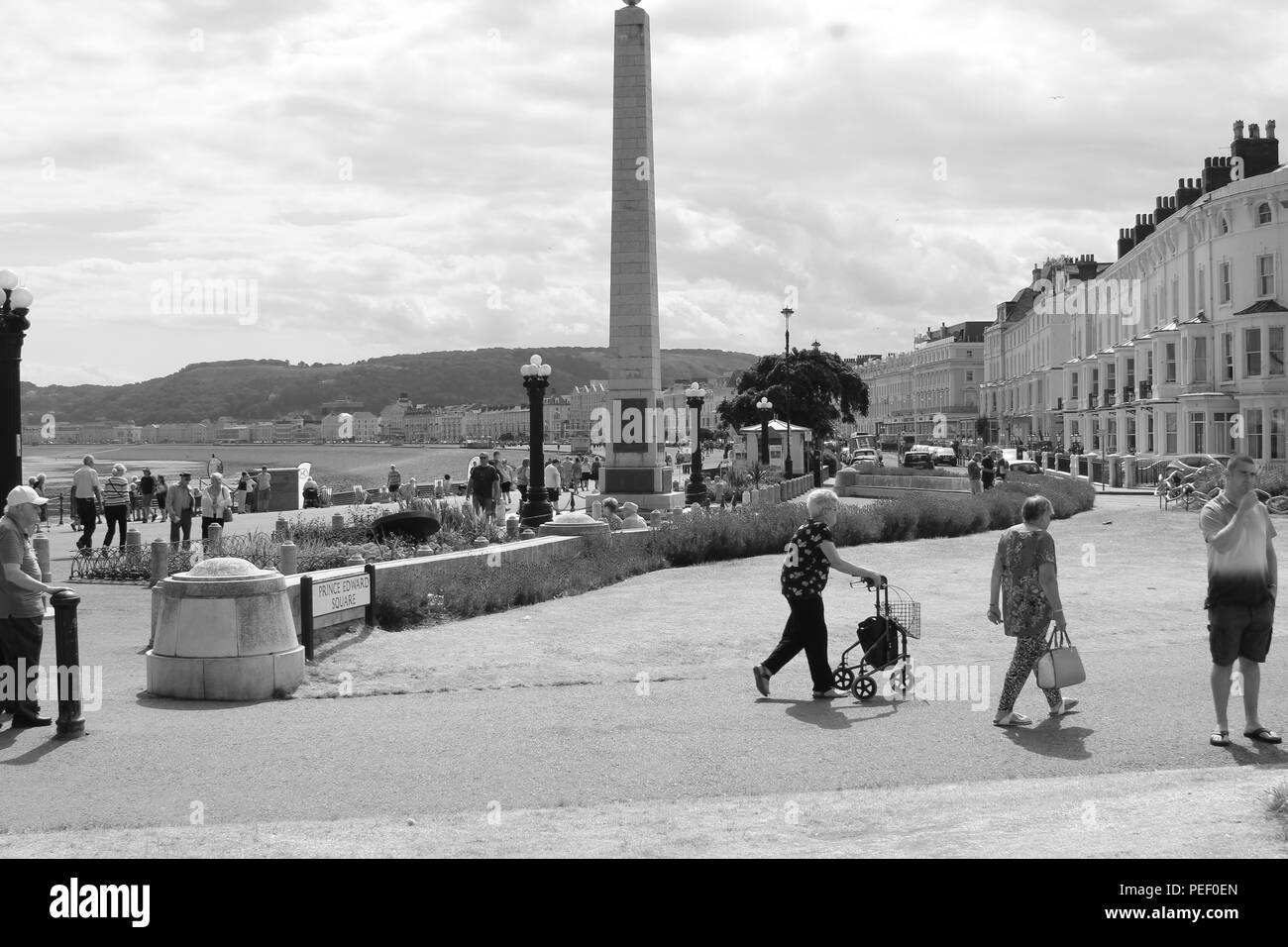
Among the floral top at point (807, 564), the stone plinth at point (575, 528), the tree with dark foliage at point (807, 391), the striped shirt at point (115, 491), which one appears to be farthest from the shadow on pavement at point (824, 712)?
the tree with dark foliage at point (807, 391)

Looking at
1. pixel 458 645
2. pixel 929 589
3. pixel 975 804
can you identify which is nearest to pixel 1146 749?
pixel 975 804

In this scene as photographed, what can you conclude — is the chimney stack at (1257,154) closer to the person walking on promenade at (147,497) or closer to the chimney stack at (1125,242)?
the chimney stack at (1125,242)

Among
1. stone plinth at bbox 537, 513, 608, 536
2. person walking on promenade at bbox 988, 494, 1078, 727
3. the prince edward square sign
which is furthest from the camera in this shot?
stone plinth at bbox 537, 513, 608, 536

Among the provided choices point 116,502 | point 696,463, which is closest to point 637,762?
point 116,502

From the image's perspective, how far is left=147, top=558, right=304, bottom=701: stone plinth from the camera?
9711 millimetres

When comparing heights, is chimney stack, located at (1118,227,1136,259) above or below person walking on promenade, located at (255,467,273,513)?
above

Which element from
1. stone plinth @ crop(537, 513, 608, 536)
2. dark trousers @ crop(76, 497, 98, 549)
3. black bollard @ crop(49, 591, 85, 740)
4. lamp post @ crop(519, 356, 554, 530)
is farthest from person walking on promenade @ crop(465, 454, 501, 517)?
black bollard @ crop(49, 591, 85, 740)

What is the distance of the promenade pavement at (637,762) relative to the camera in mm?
5930

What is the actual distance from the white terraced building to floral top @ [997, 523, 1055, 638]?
3665 cm

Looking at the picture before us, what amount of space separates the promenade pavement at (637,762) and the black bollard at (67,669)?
191 mm

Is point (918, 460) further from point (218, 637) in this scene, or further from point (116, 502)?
point (218, 637)

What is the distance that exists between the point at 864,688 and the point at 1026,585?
1.68m

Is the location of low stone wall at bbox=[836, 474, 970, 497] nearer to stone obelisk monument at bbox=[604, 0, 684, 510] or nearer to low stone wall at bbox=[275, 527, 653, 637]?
stone obelisk monument at bbox=[604, 0, 684, 510]
